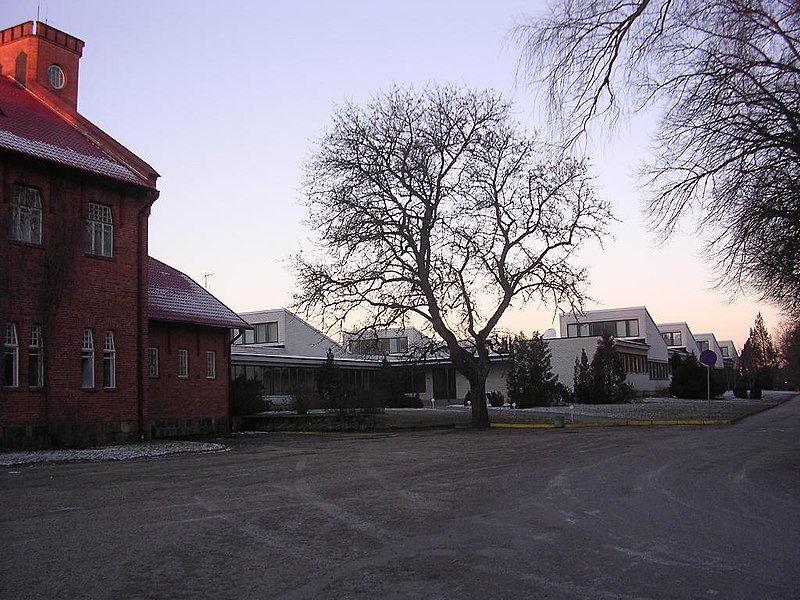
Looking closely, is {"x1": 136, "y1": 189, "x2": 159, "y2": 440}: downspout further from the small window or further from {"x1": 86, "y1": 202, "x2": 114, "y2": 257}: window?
the small window

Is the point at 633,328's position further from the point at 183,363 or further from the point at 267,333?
the point at 183,363

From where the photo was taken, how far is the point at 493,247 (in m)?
30.9

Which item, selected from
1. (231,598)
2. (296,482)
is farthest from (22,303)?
(231,598)

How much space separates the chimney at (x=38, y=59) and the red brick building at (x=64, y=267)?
0.04 m

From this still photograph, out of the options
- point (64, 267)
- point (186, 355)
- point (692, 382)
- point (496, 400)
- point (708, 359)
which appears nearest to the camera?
point (64, 267)

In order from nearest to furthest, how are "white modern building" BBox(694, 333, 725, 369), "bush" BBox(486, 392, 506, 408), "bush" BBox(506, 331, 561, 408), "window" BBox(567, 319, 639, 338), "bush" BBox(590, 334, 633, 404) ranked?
"bush" BBox(506, 331, 561, 408) < "bush" BBox(590, 334, 633, 404) < "bush" BBox(486, 392, 506, 408) < "window" BBox(567, 319, 639, 338) < "white modern building" BBox(694, 333, 725, 369)

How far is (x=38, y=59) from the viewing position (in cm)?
2795

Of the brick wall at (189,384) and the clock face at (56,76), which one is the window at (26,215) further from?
the clock face at (56,76)

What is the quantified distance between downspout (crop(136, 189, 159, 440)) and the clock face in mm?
6352

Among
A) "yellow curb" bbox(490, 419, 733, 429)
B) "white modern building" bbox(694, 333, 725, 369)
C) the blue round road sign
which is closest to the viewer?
"yellow curb" bbox(490, 419, 733, 429)

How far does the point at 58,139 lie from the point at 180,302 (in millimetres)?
8330

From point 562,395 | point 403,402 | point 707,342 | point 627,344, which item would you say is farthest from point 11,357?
point 707,342

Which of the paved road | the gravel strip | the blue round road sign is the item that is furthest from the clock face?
the blue round road sign

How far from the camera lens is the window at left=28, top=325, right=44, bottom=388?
22312mm
